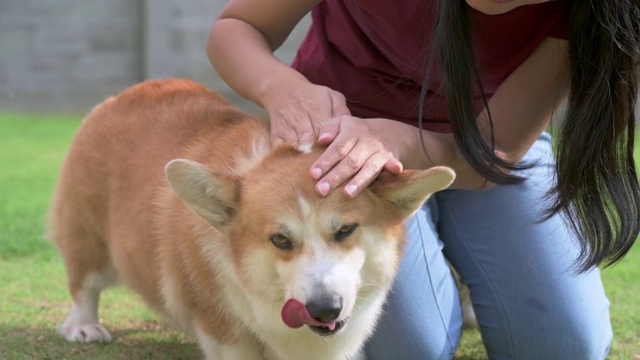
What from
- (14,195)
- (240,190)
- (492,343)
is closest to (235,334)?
(240,190)

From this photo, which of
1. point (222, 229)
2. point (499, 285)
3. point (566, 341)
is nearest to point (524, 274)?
point (499, 285)

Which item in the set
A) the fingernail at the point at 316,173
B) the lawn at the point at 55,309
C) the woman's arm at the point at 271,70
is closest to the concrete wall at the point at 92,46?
the lawn at the point at 55,309

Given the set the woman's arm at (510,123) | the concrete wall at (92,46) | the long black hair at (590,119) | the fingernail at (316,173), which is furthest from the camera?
the concrete wall at (92,46)

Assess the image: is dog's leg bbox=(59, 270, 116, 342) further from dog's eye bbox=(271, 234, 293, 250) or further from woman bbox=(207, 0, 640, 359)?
dog's eye bbox=(271, 234, 293, 250)

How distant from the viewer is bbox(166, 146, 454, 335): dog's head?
198cm

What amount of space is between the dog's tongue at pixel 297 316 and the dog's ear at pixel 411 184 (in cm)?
31

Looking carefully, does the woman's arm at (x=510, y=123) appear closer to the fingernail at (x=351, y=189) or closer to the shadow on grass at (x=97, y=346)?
the fingernail at (x=351, y=189)

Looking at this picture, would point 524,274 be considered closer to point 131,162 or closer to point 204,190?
point 204,190

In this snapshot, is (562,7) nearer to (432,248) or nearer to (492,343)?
(432,248)

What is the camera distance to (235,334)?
229 cm

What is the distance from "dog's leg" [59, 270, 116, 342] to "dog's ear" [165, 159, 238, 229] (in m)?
0.83

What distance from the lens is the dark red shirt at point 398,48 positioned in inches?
94.7

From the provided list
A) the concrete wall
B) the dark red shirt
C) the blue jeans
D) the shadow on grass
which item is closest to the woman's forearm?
the dark red shirt

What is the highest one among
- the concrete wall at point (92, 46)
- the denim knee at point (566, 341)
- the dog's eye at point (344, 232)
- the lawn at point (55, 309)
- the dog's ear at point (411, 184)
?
the dog's ear at point (411, 184)
